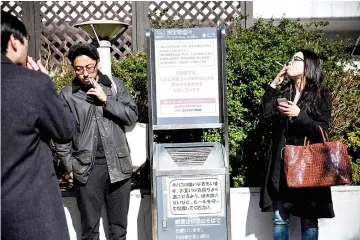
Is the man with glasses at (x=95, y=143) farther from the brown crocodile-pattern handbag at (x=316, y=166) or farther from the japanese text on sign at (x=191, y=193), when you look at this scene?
the brown crocodile-pattern handbag at (x=316, y=166)

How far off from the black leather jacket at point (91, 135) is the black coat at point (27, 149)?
1.43 m

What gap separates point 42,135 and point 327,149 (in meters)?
2.28

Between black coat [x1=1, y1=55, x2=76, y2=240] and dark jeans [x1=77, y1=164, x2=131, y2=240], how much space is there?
149 cm

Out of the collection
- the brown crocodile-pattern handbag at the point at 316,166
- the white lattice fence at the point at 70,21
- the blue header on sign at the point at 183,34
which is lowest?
the brown crocodile-pattern handbag at the point at 316,166

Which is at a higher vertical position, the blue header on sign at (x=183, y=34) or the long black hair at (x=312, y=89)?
the blue header on sign at (x=183, y=34)

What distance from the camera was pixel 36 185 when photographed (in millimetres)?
3102

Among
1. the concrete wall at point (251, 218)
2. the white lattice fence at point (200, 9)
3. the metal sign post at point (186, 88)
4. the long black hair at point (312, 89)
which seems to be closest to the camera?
the long black hair at point (312, 89)

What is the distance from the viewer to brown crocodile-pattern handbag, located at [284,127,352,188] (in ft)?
14.6

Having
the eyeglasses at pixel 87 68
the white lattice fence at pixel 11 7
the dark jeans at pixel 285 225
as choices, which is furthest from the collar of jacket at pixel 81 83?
the white lattice fence at pixel 11 7

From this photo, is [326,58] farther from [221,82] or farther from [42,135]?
[42,135]

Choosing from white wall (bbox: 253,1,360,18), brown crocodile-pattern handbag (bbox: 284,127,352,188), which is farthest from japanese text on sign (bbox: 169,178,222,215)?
white wall (bbox: 253,1,360,18)

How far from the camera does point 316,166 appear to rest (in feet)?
14.6

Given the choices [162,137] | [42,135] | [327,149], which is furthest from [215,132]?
[42,135]

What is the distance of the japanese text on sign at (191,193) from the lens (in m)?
4.68
